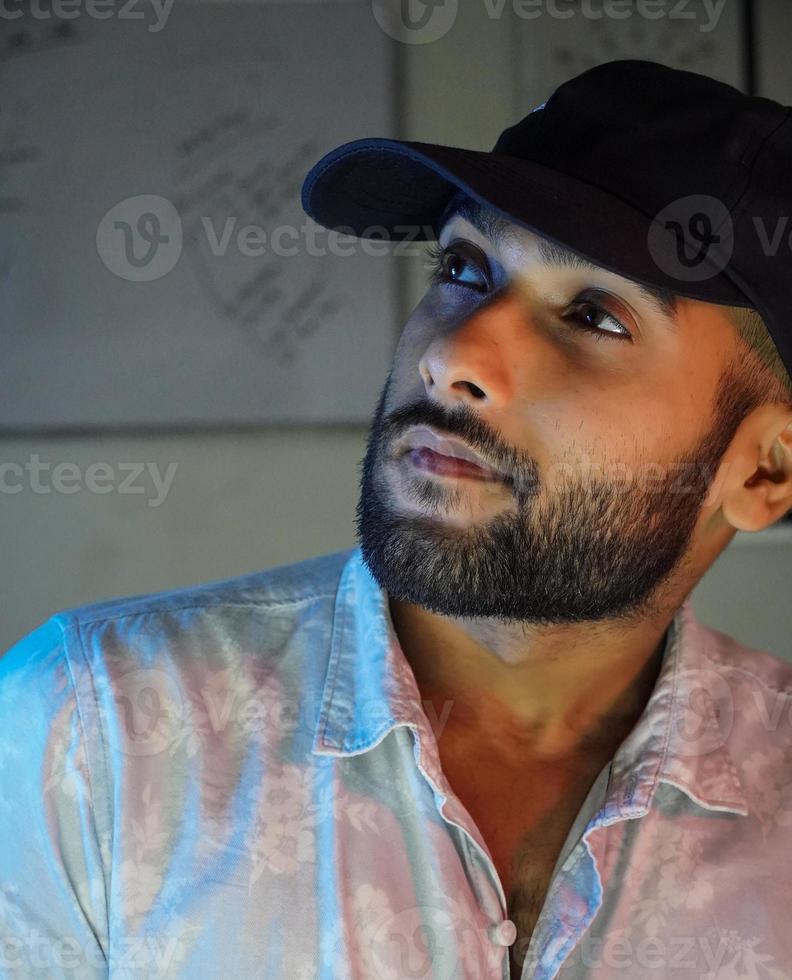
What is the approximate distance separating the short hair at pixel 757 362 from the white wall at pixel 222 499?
0.93 meters

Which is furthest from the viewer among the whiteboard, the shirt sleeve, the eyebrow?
the whiteboard

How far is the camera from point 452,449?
112 cm

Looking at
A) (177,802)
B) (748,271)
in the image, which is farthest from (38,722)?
(748,271)

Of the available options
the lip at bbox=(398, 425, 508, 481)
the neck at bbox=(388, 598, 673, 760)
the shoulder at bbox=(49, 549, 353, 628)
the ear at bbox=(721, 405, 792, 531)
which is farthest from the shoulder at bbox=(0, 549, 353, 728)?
the ear at bbox=(721, 405, 792, 531)

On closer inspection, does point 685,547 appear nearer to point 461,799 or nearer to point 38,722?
point 461,799

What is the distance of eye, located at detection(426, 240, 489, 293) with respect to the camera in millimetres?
1236

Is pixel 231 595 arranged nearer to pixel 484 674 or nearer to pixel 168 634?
pixel 168 634

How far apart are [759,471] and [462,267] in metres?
0.41

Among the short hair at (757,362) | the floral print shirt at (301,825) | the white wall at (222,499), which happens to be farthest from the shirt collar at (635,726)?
the white wall at (222,499)

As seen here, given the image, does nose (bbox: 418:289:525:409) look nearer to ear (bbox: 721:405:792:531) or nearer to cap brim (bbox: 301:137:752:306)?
cap brim (bbox: 301:137:752:306)

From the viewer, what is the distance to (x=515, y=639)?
1.24m

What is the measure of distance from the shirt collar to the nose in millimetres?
234

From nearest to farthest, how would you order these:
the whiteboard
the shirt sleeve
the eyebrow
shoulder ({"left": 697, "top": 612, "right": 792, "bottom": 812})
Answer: the shirt sleeve < the eyebrow < shoulder ({"left": 697, "top": 612, "right": 792, "bottom": 812}) < the whiteboard

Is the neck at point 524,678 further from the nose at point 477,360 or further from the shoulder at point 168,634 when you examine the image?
the nose at point 477,360
